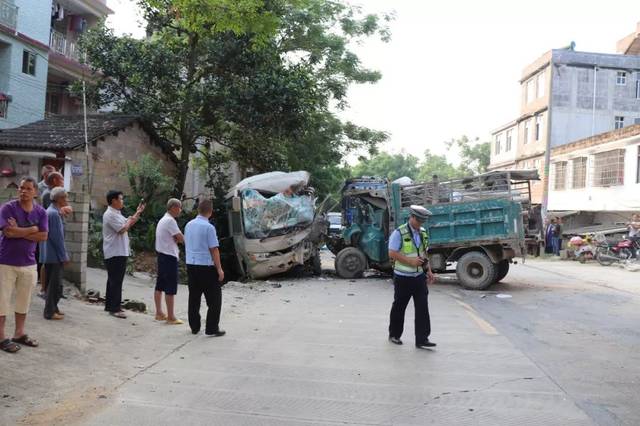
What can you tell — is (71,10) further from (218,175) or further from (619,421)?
(619,421)

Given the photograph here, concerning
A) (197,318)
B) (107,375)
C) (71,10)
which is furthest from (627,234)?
(71,10)

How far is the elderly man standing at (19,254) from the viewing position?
5.26m

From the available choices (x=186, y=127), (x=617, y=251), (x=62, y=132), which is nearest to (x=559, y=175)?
(x=617, y=251)

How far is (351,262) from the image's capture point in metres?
14.8

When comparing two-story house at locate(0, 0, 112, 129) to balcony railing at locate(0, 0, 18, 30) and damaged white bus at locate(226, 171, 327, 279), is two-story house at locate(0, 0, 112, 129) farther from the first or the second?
damaged white bus at locate(226, 171, 327, 279)

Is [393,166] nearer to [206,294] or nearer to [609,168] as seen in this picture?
[609,168]

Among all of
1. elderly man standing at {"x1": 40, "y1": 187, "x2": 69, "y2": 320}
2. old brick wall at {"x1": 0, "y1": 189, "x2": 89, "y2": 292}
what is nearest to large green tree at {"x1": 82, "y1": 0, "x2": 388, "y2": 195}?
old brick wall at {"x1": 0, "y1": 189, "x2": 89, "y2": 292}

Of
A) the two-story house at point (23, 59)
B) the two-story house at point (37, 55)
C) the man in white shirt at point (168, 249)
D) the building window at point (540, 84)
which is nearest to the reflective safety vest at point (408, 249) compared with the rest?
the man in white shirt at point (168, 249)

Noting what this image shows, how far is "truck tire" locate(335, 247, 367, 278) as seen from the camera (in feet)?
48.4

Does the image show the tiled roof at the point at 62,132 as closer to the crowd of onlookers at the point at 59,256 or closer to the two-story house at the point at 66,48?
the two-story house at the point at 66,48

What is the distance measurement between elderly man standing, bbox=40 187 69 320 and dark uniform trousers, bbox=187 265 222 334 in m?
1.45

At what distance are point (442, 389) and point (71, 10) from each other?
23965 millimetres

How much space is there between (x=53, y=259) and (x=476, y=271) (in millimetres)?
9124

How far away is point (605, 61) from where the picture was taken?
35.2 meters
